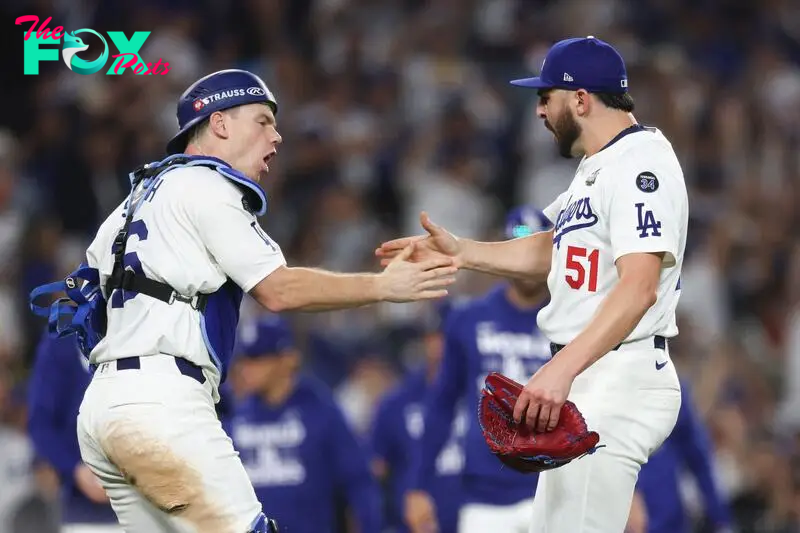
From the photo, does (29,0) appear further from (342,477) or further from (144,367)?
(144,367)

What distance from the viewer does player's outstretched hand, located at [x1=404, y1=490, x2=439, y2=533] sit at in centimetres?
846

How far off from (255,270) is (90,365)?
2.60ft

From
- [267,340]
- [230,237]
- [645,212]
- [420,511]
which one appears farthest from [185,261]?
[420,511]

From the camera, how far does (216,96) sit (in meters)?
5.65

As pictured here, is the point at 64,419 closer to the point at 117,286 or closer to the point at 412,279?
the point at 117,286

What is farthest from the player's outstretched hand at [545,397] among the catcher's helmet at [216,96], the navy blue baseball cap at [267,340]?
the navy blue baseball cap at [267,340]

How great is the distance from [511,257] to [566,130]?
706 mm

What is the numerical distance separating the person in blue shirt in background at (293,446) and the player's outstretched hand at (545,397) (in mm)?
3350

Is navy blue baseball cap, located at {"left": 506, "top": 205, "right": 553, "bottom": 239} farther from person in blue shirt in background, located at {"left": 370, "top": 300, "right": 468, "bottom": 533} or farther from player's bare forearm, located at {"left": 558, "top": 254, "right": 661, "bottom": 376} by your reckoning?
player's bare forearm, located at {"left": 558, "top": 254, "right": 661, "bottom": 376}

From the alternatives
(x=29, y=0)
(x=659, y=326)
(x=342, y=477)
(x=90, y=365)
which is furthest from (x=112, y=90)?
(x=659, y=326)

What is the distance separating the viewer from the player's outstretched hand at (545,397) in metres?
4.99

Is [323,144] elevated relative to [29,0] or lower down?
lower down

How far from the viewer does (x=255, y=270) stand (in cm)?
532

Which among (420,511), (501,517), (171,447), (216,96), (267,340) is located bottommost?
(420,511)
